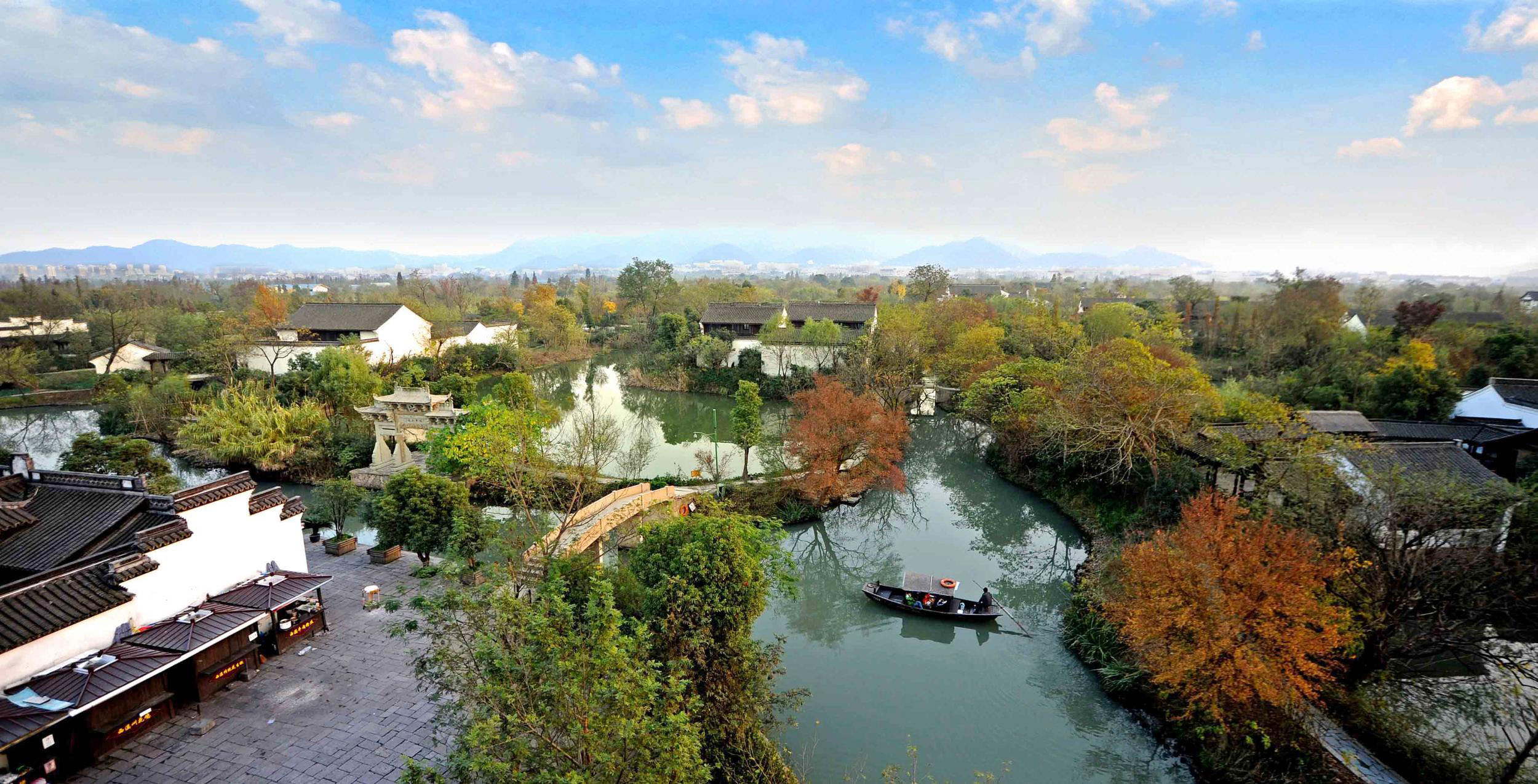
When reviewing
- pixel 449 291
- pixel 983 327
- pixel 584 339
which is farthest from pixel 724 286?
pixel 449 291

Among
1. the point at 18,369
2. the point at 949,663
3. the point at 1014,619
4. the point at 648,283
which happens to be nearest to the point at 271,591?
the point at 949,663

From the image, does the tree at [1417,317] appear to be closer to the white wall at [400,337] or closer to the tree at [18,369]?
the white wall at [400,337]

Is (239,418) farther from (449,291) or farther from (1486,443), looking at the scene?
(449,291)

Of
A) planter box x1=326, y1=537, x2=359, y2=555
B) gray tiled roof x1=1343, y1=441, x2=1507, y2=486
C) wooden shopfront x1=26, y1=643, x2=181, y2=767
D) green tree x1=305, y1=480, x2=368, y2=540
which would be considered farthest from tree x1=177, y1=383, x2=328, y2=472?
gray tiled roof x1=1343, y1=441, x2=1507, y2=486

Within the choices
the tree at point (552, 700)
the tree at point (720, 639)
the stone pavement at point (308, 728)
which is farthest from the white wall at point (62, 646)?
the tree at point (720, 639)

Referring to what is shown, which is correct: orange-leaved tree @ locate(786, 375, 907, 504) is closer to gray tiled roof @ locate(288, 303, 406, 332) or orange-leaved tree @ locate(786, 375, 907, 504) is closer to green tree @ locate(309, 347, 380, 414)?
green tree @ locate(309, 347, 380, 414)

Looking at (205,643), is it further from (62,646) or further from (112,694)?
(62,646)
